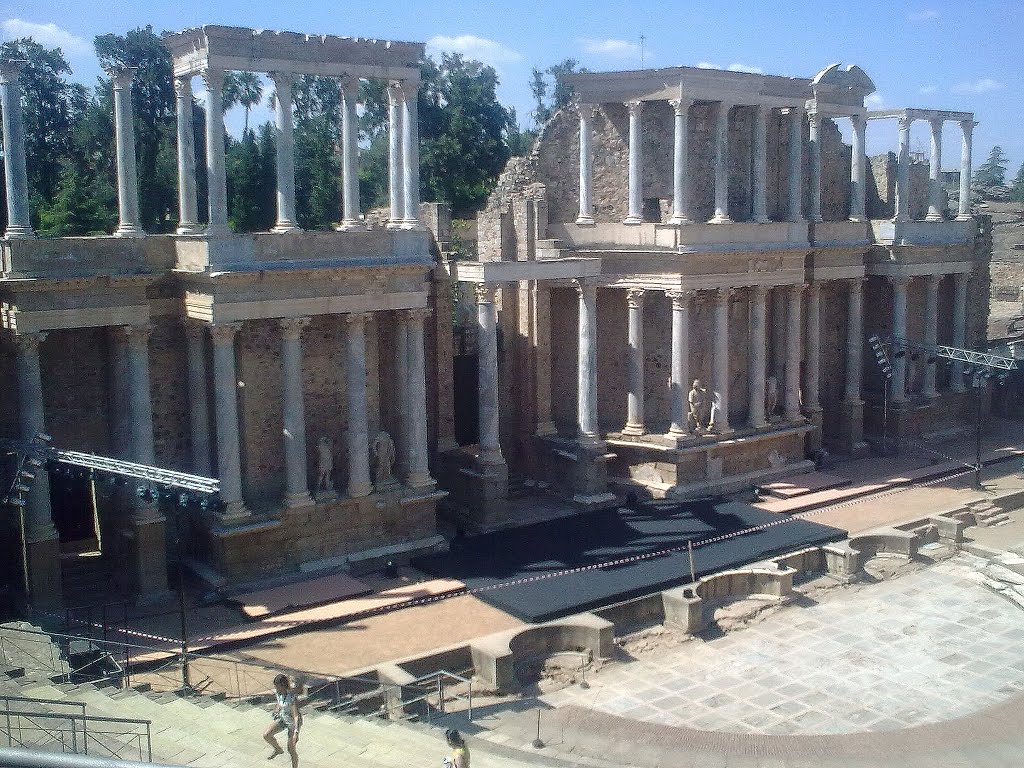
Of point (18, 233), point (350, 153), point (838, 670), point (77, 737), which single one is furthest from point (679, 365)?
point (77, 737)

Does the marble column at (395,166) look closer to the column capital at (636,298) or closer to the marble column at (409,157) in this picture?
the marble column at (409,157)

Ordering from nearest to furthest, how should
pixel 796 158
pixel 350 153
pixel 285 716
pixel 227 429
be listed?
1. pixel 285 716
2. pixel 227 429
3. pixel 350 153
4. pixel 796 158

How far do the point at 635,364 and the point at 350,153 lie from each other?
9871 mm

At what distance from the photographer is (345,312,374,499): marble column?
968 inches

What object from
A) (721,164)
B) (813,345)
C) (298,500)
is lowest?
(298,500)

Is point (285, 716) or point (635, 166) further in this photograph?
point (635, 166)

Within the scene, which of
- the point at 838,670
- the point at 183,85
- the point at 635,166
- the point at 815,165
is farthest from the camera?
the point at 815,165

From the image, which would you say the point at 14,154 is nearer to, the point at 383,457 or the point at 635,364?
the point at 383,457

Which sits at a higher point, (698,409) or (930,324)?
(930,324)

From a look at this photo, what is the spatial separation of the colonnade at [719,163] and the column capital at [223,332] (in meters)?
11.7

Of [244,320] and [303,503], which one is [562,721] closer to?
[303,503]

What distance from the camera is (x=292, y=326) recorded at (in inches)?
926

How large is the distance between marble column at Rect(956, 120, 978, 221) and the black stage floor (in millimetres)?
15449

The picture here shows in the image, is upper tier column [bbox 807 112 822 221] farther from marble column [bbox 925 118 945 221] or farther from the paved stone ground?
the paved stone ground
